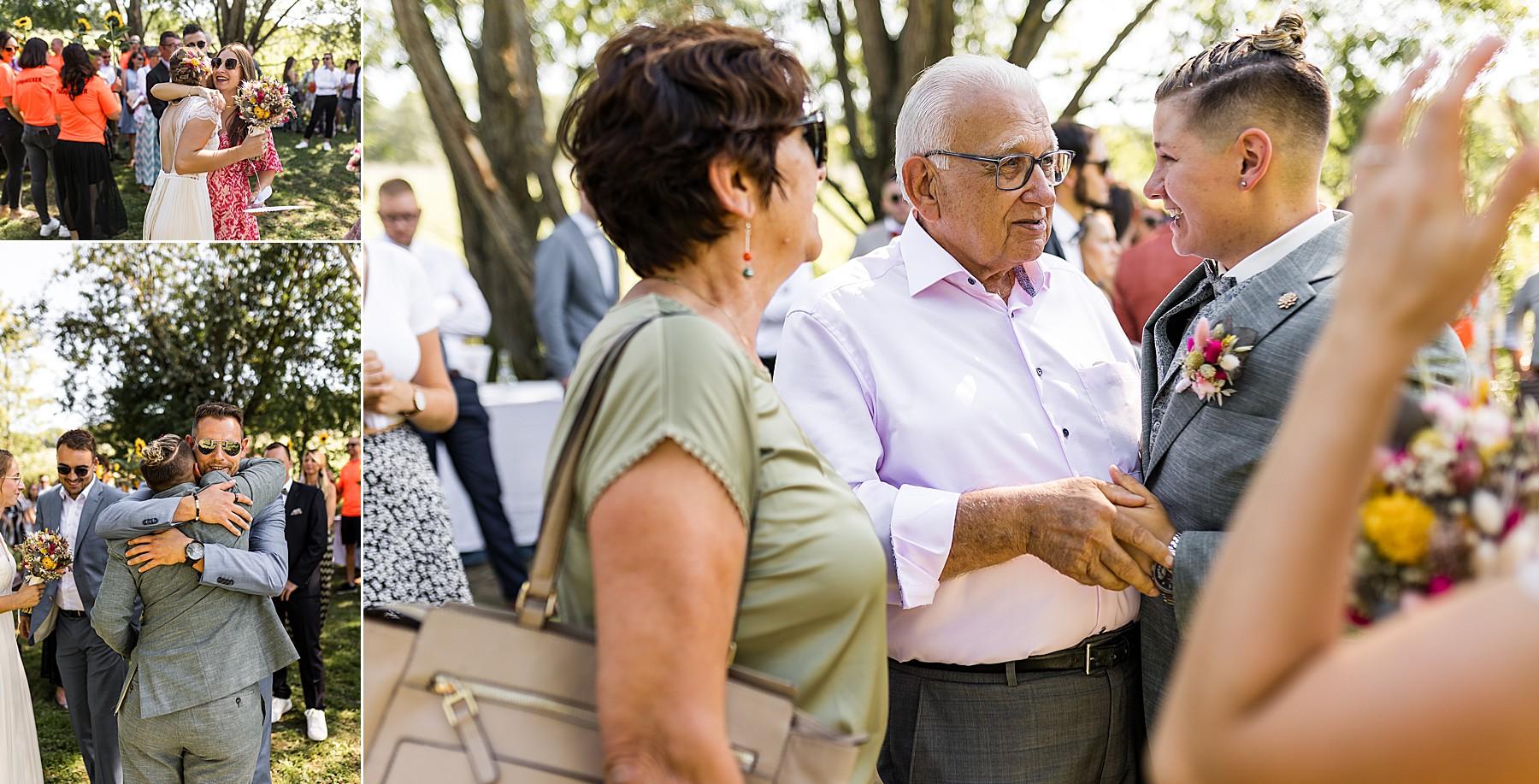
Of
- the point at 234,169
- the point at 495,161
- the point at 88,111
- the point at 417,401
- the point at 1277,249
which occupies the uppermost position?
the point at 495,161

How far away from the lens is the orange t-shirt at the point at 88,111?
308 centimetres

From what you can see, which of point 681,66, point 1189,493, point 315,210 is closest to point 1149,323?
point 1189,493

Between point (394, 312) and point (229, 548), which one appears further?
point (394, 312)

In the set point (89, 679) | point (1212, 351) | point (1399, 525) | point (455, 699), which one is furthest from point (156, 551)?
point (1399, 525)

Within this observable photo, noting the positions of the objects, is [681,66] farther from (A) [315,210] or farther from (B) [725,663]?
(A) [315,210]

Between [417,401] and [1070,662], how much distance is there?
2.84 metres

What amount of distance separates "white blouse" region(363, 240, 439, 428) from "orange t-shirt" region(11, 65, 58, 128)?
1.27 meters

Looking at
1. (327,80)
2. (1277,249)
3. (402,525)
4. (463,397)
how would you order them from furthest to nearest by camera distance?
(463,397) < (402,525) < (327,80) < (1277,249)

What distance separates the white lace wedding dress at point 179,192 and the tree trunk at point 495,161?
17.4 feet

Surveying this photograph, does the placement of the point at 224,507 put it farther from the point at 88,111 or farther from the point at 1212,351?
the point at 1212,351

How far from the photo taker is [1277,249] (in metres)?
2.16

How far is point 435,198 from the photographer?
720 inches

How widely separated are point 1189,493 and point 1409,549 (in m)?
1.11

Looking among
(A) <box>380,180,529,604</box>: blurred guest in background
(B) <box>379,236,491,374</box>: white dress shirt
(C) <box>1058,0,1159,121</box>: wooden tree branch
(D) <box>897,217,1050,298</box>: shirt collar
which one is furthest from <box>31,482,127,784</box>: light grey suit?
(C) <box>1058,0,1159,121</box>: wooden tree branch
